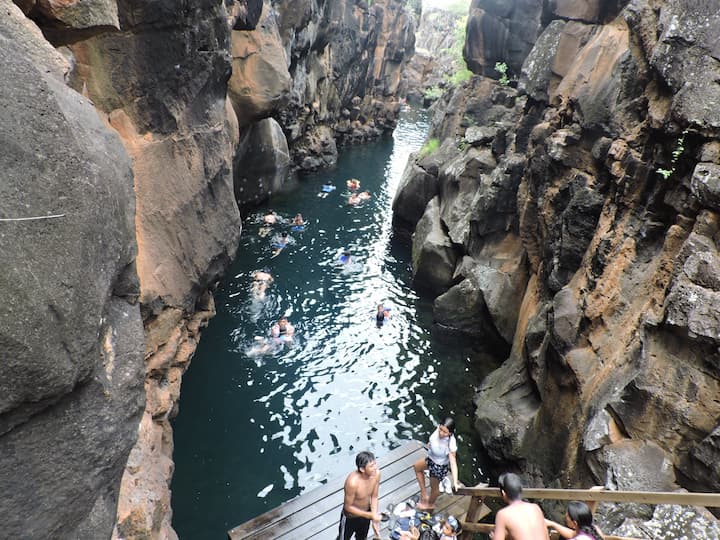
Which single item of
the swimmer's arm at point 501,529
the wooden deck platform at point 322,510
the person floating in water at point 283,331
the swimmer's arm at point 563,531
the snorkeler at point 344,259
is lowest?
the snorkeler at point 344,259

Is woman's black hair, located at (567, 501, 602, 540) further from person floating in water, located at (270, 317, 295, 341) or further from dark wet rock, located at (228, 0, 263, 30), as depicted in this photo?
dark wet rock, located at (228, 0, 263, 30)

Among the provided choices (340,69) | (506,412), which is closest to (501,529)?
(506,412)

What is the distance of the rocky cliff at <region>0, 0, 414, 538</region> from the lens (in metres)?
4.07

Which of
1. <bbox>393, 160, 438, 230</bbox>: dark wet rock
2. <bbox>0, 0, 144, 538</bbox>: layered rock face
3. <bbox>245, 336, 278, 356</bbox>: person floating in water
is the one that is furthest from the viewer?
<bbox>393, 160, 438, 230</bbox>: dark wet rock

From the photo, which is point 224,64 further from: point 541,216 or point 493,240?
point 493,240

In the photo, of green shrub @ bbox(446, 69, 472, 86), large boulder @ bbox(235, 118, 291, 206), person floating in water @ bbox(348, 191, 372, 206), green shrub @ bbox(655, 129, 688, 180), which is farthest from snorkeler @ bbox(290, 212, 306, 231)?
green shrub @ bbox(655, 129, 688, 180)

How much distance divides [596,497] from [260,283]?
15.2 meters

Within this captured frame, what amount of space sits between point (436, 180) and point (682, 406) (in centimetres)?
1752

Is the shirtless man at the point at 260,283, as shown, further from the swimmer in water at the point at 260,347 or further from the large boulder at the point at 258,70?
the large boulder at the point at 258,70

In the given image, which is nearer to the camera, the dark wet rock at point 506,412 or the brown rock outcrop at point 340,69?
the dark wet rock at point 506,412

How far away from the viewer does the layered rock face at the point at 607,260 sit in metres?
7.31

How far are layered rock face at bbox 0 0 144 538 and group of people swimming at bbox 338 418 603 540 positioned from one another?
315 cm

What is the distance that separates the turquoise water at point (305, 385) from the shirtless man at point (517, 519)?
6.38 metres

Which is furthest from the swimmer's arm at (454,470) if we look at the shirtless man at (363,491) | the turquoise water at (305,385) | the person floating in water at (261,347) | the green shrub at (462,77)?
the green shrub at (462,77)
